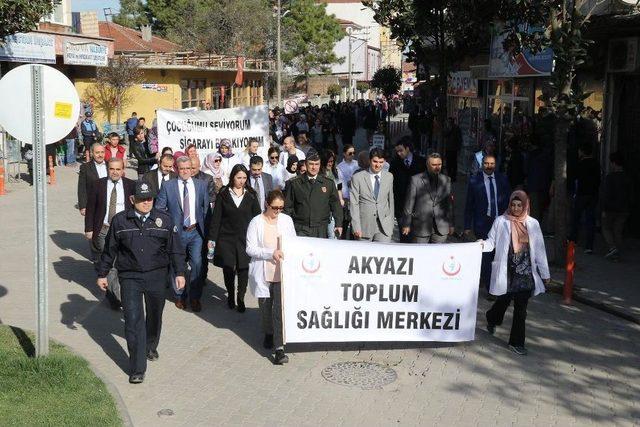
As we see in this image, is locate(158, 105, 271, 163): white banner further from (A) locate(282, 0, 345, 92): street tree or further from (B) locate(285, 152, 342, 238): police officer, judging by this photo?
(A) locate(282, 0, 345, 92): street tree

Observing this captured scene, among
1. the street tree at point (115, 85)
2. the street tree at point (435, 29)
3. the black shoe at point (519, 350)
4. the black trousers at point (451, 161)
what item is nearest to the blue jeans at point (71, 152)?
the street tree at point (115, 85)

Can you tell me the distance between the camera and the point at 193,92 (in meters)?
44.9

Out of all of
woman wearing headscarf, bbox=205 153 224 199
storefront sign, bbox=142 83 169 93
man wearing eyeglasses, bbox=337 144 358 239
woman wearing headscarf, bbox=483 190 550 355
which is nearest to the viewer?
woman wearing headscarf, bbox=483 190 550 355

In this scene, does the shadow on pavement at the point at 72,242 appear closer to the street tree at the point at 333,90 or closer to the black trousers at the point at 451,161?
the black trousers at the point at 451,161

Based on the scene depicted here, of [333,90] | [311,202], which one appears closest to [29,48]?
[311,202]

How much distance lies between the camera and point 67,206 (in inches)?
698

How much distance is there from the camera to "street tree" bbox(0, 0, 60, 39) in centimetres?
1681

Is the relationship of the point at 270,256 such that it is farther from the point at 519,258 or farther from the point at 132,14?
the point at 132,14

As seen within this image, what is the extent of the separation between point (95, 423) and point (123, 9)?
84.3m

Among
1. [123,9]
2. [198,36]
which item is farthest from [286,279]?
[123,9]

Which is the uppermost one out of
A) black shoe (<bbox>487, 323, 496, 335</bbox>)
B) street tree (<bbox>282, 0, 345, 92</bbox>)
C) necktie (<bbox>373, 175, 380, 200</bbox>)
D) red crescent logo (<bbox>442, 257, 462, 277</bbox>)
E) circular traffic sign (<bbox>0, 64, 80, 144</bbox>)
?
street tree (<bbox>282, 0, 345, 92</bbox>)

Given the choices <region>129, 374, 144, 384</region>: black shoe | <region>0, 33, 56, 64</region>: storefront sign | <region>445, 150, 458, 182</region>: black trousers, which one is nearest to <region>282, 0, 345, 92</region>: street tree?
<region>0, 33, 56, 64</region>: storefront sign

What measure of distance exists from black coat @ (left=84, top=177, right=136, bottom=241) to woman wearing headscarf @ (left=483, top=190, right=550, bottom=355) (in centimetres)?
456

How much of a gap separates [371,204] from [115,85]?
90.8 ft
